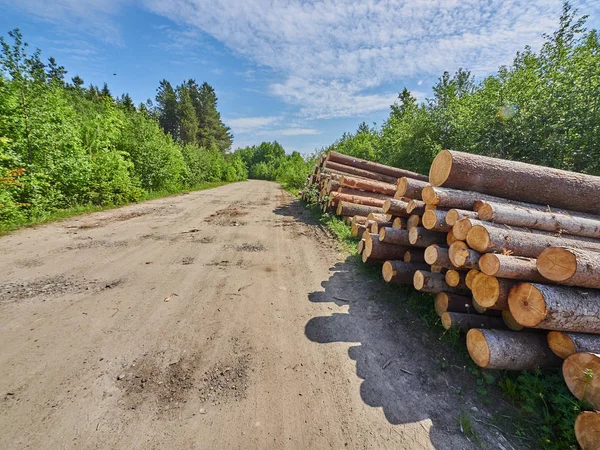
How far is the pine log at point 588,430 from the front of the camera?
5.75 feet

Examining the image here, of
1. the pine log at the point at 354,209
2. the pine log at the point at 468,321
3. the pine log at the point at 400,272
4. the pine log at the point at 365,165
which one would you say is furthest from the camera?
the pine log at the point at 365,165

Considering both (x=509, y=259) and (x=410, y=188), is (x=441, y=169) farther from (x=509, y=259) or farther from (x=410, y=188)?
(x=509, y=259)

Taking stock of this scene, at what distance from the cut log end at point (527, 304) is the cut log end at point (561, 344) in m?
0.39

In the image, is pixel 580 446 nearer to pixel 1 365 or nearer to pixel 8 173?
pixel 1 365

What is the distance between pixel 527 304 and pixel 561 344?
52 cm

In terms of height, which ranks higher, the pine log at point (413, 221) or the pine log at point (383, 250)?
the pine log at point (413, 221)

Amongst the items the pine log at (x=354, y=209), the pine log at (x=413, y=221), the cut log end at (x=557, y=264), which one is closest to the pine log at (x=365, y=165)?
the pine log at (x=354, y=209)

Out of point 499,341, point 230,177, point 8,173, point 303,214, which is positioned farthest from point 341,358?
point 230,177

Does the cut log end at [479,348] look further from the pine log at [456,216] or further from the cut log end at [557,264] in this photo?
the pine log at [456,216]

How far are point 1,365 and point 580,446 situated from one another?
532 cm

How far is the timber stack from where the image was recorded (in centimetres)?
224

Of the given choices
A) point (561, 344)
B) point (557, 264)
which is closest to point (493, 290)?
point (557, 264)

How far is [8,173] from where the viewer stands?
22.2 feet

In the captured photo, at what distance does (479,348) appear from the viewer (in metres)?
2.53
